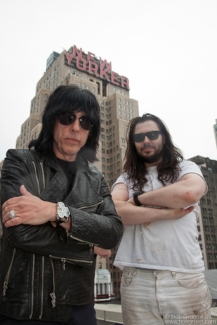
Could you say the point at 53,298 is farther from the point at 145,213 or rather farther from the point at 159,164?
the point at 159,164

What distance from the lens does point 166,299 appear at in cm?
223

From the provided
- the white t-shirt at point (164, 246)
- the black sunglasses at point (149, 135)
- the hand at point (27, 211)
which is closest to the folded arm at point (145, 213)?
the white t-shirt at point (164, 246)

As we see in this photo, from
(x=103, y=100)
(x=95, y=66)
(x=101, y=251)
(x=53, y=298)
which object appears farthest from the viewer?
(x=95, y=66)

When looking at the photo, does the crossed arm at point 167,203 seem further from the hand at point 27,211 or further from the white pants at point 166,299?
the hand at point 27,211

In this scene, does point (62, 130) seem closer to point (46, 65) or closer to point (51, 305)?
point (51, 305)

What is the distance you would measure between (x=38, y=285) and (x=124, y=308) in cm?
119

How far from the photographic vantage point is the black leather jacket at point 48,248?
61.6 inches

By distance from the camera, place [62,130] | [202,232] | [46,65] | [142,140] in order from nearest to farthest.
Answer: [62,130] < [142,140] < [202,232] < [46,65]

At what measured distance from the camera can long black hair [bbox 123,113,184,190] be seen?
2.90m

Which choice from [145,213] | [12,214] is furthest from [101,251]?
[12,214]

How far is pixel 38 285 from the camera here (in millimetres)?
1585

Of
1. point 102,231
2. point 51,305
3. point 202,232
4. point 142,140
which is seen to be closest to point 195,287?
point 102,231

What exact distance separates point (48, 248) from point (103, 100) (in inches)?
3299

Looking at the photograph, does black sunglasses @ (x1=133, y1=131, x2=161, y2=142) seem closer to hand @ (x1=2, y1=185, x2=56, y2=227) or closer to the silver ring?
hand @ (x1=2, y1=185, x2=56, y2=227)
